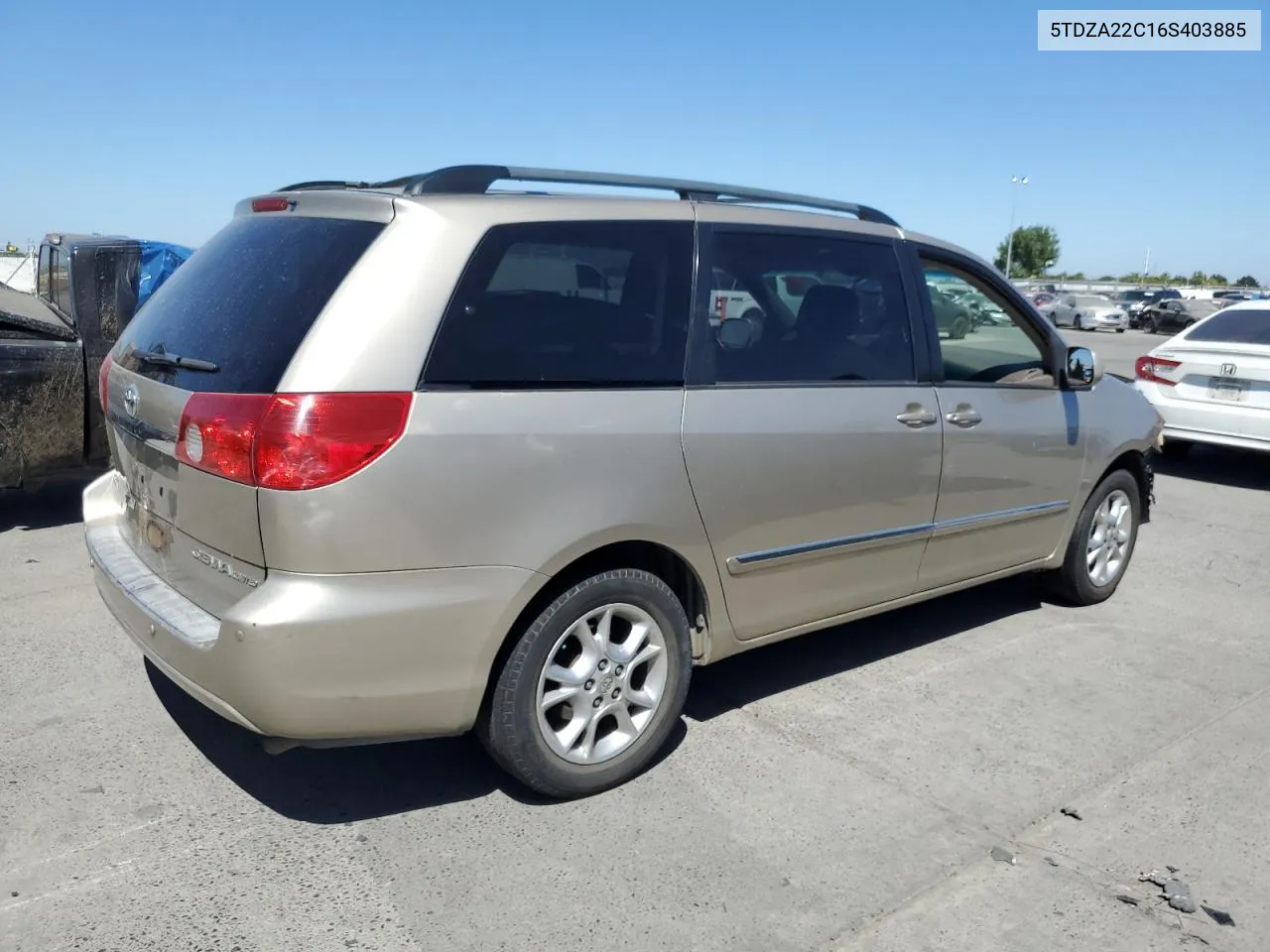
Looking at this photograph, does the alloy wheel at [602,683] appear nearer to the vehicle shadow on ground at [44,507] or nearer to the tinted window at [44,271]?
the vehicle shadow on ground at [44,507]

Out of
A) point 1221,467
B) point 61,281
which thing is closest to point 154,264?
point 61,281

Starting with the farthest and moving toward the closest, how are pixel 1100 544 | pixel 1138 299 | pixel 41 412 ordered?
pixel 1138 299
pixel 41 412
pixel 1100 544

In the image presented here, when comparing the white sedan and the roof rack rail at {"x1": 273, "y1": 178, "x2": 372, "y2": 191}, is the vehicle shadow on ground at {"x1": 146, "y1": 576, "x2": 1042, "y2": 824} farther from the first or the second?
the white sedan

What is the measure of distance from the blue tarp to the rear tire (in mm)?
5603

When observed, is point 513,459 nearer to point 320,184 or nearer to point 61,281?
point 320,184

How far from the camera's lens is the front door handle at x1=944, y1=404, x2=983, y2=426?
4.36 m

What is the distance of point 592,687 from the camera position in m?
3.38

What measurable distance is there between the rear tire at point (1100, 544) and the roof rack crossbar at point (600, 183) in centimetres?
192

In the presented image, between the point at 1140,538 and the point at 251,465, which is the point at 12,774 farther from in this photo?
the point at 1140,538

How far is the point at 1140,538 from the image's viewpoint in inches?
282

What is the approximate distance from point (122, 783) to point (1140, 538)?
623cm

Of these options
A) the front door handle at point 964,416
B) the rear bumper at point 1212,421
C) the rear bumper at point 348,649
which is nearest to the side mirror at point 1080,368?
the front door handle at point 964,416

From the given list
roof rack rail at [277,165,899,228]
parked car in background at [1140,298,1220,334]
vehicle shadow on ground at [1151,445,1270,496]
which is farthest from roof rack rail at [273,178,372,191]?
parked car in background at [1140,298,1220,334]

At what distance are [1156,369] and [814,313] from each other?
647 centimetres
